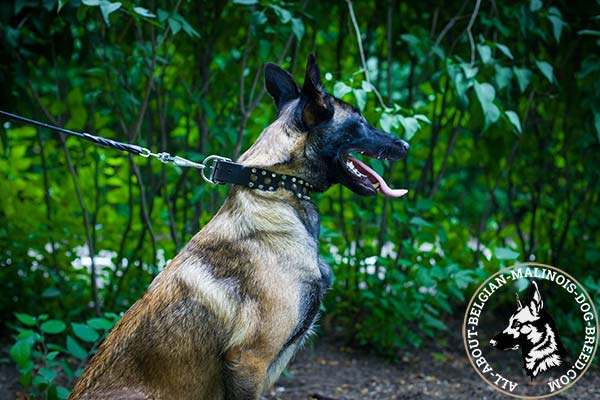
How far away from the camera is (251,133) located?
5.00 metres

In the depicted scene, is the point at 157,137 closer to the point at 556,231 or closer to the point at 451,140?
the point at 451,140

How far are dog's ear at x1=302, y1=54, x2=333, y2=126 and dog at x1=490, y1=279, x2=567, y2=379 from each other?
1.91m

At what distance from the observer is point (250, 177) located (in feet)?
8.68

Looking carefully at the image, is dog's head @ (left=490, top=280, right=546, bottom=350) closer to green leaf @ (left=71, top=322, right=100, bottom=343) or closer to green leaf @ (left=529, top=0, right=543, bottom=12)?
green leaf @ (left=529, top=0, right=543, bottom=12)

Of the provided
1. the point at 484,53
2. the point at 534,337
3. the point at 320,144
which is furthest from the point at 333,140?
the point at 534,337

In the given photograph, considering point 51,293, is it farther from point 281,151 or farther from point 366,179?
point 366,179

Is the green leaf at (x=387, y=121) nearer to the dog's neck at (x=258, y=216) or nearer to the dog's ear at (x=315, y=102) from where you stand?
the dog's ear at (x=315, y=102)

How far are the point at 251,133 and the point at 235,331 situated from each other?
265 cm

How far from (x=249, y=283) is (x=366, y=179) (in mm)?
638

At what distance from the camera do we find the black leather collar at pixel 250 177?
8.68ft

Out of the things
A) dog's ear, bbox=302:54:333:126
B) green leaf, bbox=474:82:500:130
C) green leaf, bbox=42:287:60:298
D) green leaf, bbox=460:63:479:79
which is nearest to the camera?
dog's ear, bbox=302:54:333:126

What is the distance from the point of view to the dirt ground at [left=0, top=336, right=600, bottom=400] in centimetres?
424

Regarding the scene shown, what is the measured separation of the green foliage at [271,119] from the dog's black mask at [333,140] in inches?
52.4

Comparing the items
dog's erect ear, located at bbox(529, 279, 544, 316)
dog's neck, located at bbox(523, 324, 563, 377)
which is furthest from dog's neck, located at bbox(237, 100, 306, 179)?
dog's neck, located at bbox(523, 324, 563, 377)
